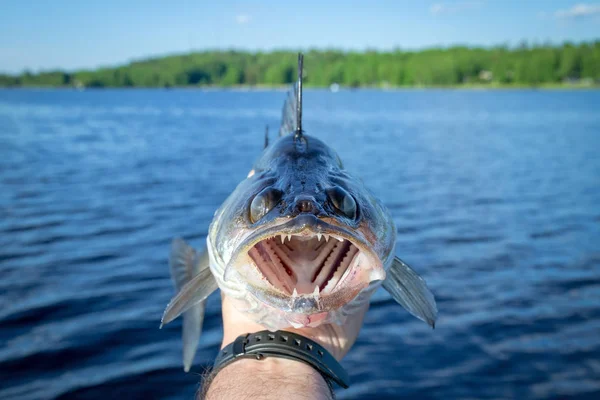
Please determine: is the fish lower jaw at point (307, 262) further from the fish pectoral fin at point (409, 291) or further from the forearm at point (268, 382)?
the fish pectoral fin at point (409, 291)

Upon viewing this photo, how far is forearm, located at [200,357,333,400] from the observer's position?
7.25 feet

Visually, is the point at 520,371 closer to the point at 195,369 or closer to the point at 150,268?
the point at 195,369

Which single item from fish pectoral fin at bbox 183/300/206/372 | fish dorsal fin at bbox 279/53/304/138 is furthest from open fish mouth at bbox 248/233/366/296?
fish pectoral fin at bbox 183/300/206/372

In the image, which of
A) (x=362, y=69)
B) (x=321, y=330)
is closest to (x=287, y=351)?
(x=321, y=330)

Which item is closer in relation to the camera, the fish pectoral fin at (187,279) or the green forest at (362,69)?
the fish pectoral fin at (187,279)

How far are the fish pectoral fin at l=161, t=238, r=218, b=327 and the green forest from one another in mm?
127376

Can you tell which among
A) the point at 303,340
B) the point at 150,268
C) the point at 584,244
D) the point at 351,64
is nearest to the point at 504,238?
the point at 584,244

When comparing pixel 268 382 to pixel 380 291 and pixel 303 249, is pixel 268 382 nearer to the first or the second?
pixel 303 249

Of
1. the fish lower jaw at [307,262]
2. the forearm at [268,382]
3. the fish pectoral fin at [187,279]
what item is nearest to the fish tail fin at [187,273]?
the fish pectoral fin at [187,279]

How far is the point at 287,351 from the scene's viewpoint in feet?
8.03

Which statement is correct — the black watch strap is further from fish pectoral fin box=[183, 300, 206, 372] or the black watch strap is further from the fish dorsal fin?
fish pectoral fin box=[183, 300, 206, 372]

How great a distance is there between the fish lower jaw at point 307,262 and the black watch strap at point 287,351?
22.1 inches

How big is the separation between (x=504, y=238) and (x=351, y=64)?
468ft

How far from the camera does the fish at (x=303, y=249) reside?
189cm
